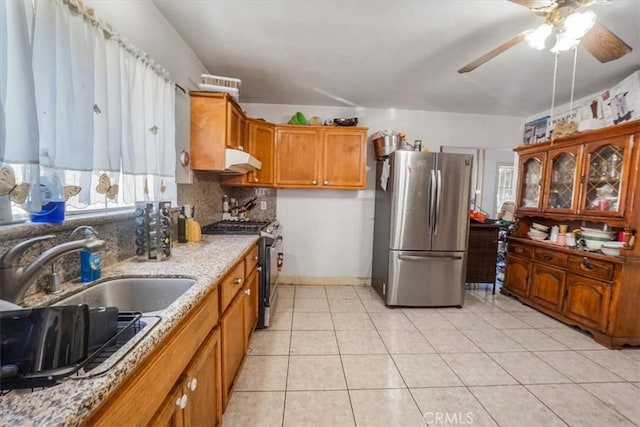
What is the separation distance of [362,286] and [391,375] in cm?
186

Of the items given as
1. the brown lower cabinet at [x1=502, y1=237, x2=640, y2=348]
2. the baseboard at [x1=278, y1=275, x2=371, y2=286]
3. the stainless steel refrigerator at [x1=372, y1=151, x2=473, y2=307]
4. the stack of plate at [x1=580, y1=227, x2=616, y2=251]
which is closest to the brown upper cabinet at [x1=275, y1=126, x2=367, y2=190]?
the stainless steel refrigerator at [x1=372, y1=151, x2=473, y2=307]

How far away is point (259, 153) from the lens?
321 cm

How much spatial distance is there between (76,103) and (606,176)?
382 cm

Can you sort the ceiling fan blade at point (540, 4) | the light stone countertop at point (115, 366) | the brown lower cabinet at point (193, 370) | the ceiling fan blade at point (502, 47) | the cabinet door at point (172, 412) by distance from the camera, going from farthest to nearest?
1. the ceiling fan blade at point (502, 47)
2. the ceiling fan blade at point (540, 4)
3. the cabinet door at point (172, 412)
4. the brown lower cabinet at point (193, 370)
5. the light stone countertop at point (115, 366)

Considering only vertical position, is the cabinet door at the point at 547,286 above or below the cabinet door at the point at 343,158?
below

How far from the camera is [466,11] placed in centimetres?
173

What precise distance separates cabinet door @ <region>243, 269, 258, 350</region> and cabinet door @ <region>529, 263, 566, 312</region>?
2958 mm

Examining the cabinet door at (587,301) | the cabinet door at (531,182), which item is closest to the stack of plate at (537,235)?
the cabinet door at (531,182)

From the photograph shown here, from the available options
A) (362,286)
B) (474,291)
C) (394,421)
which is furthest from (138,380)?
(474,291)

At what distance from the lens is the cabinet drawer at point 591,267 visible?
2.29 m

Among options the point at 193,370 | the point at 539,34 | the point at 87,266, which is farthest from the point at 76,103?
the point at 539,34

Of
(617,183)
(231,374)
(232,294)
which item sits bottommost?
(231,374)

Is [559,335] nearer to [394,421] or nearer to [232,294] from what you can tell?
[394,421]

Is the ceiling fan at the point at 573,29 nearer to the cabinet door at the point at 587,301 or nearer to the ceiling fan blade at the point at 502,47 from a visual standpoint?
the ceiling fan blade at the point at 502,47
